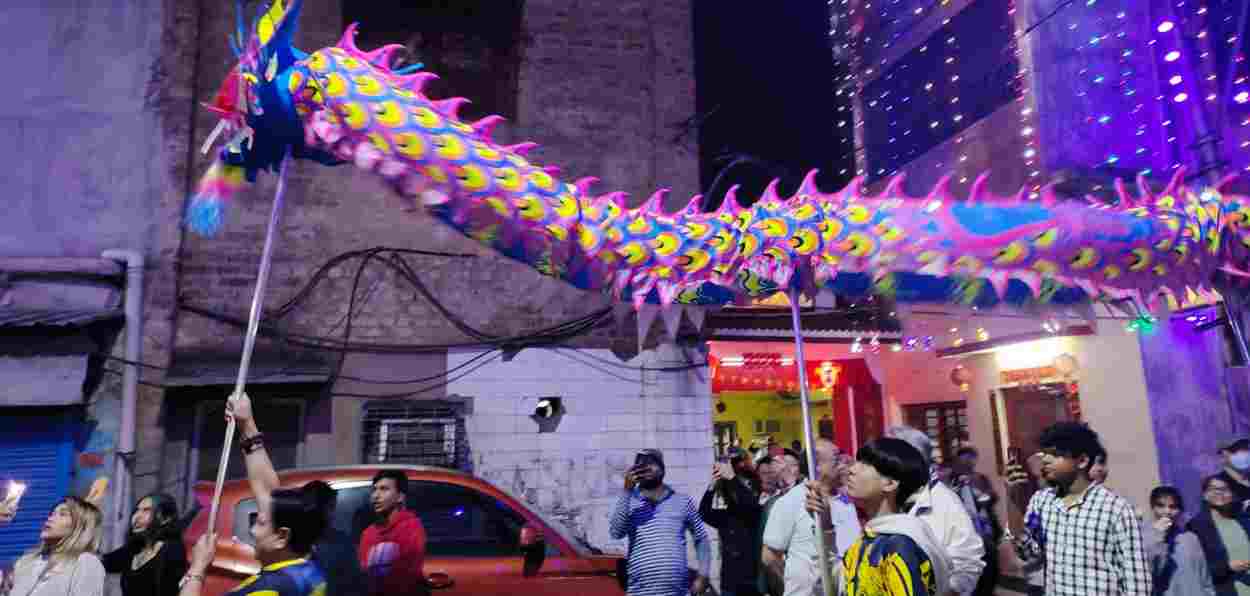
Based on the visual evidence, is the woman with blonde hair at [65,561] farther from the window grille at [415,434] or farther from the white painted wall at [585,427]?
the white painted wall at [585,427]

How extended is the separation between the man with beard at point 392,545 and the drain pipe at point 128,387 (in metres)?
4.16

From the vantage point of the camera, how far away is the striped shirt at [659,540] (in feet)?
15.6

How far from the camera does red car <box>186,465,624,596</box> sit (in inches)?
184

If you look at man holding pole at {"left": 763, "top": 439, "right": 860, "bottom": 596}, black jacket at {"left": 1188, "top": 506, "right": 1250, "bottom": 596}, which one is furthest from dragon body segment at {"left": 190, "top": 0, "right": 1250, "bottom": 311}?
black jacket at {"left": 1188, "top": 506, "right": 1250, "bottom": 596}

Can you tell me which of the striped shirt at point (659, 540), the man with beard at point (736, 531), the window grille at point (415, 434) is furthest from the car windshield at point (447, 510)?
the window grille at point (415, 434)

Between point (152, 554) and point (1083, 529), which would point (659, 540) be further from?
point (152, 554)

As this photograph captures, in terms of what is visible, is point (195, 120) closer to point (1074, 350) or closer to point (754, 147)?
point (754, 147)

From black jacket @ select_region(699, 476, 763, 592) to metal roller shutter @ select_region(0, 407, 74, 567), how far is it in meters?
5.74

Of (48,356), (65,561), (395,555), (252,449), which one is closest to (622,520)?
(395,555)

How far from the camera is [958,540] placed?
3230 millimetres

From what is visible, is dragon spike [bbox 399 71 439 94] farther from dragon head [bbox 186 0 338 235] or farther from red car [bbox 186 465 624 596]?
red car [bbox 186 465 624 596]

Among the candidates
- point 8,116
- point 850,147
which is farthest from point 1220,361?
point 8,116

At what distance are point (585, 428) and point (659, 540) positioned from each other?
355 cm

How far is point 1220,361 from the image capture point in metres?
5.78
